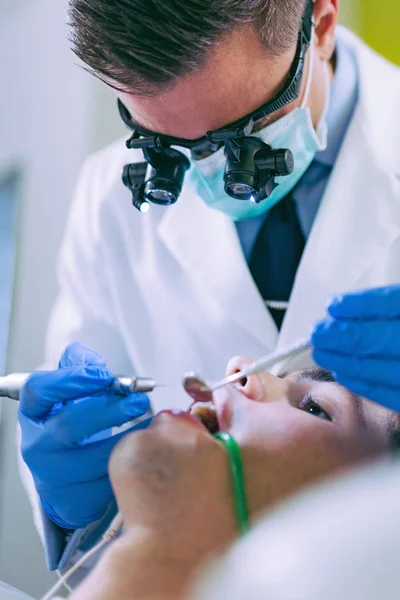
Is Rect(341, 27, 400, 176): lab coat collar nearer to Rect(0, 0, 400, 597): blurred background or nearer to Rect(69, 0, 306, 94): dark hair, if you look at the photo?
Rect(69, 0, 306, 94): dark hair

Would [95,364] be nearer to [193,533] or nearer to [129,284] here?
[193,533]

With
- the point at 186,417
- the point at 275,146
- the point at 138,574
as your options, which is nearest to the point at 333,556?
the point at 138,574

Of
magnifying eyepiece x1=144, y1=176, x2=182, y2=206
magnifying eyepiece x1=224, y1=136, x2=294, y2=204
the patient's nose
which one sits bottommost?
the patient's nose

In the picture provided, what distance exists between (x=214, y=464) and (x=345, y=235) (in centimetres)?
63

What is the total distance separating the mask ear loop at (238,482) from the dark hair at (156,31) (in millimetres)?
560

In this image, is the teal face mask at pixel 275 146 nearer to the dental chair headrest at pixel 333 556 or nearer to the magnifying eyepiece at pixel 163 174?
the magnifying eyepiece at pixel 163 174

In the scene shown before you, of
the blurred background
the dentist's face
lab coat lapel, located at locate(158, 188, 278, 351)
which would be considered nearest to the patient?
lab coat lapel, located at locate(158, 188, 278, 351)

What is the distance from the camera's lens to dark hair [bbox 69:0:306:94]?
91 cm

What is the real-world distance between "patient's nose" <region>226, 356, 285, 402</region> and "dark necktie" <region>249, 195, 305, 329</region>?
1.16 ft

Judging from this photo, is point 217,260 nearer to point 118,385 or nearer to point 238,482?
point 118,385

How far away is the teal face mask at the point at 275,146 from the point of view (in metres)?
1.21

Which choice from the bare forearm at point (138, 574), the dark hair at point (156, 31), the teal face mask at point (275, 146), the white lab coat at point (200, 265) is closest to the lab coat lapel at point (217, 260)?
the white lab coat at point (200, 265)

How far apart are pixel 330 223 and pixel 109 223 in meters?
0.57

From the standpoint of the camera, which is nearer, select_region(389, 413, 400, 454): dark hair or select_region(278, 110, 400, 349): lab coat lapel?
select_region(389, 413, 400, 454): dark hair
